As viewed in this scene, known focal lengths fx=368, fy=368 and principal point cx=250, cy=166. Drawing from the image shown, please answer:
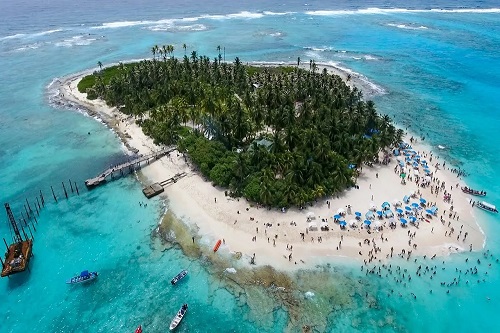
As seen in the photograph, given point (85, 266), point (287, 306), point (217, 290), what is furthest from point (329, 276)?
point (85, 266)

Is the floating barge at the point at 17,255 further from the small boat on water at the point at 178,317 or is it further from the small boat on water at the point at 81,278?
the small boat on water at the point at 178,317

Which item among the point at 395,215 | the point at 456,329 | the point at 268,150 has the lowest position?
the point at 456,329

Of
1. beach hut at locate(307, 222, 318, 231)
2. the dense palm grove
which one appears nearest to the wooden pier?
the dense palm grove

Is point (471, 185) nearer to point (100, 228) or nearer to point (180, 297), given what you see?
point (180, 297)

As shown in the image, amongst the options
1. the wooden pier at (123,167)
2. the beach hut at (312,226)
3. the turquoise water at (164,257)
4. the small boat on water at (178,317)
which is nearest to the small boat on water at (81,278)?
the turquoise water at (164,257)

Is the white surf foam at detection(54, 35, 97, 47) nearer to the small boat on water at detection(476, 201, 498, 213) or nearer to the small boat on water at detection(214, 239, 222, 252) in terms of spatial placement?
the small boat on water at detection(214, 239, 222, 252)

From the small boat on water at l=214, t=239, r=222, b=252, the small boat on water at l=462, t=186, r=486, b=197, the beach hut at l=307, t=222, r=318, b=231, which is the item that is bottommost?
the small boat on water at l=214, t=239, r=222, b=252
